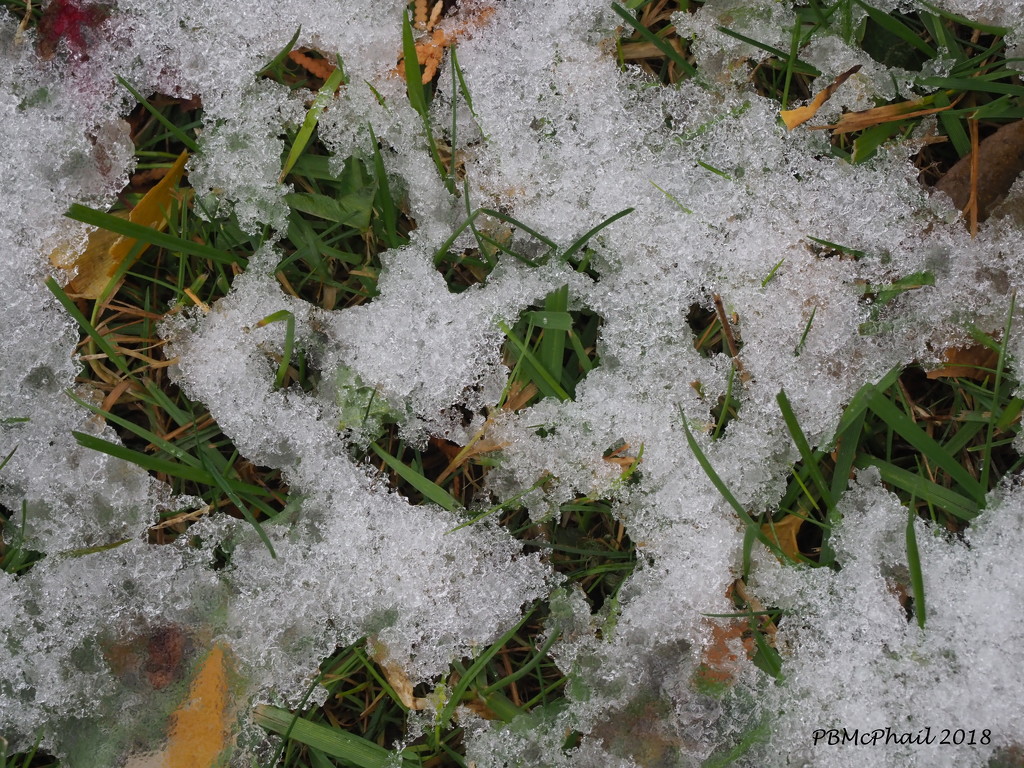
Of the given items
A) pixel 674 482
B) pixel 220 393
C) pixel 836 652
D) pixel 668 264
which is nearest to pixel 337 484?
pixel 220 393

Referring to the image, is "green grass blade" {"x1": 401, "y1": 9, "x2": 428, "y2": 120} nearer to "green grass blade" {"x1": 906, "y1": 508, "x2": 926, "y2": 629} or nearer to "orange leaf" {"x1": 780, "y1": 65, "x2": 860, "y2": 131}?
"orange leaf" {"x1": 780, "y1": 65, "x2": 860, "y2": 131}

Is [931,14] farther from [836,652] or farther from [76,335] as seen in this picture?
[76,335]

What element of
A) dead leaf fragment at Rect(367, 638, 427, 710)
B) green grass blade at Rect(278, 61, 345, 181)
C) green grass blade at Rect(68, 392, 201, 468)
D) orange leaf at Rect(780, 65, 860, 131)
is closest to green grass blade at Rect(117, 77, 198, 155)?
green grass blade at Rect(278, 61, 345, 181)

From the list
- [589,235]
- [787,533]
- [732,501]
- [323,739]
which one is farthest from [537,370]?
[323,739]

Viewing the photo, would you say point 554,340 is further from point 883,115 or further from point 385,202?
point 883,115

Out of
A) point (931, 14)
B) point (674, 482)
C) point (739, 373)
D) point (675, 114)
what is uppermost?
point (931, 14)

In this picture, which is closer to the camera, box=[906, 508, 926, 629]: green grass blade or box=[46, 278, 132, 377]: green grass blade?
box=[906, 508, 926, 629]: green grass blade
